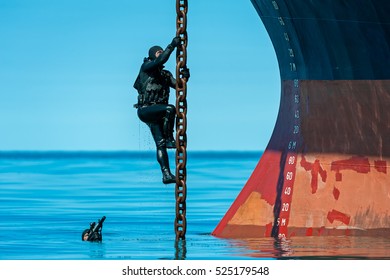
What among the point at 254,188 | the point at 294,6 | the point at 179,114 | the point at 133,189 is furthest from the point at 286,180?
the point at 133,189

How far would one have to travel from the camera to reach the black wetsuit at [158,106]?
20.3 metres

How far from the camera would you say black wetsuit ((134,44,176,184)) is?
2030 cm

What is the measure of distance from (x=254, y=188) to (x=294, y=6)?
121 inches

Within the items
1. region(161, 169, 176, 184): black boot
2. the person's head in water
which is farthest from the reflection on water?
the person's head in water

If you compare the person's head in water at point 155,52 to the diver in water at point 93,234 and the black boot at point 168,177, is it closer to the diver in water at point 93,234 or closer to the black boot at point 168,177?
the black boot at point 168,177

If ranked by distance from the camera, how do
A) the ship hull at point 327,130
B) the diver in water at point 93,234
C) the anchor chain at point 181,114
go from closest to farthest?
the anchor chain at point 181,114 → the diver in water at point 93,234 → the ship hull at point 327,130

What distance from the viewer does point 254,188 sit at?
26.1 m

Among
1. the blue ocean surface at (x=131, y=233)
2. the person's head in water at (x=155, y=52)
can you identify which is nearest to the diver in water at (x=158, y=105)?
the person's head in water at (x=155, y=52)

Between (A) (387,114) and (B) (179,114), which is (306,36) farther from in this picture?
(B) (179,114)

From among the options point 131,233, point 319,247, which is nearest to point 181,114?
point 319,247

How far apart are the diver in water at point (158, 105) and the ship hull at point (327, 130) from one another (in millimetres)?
Answer: 4567

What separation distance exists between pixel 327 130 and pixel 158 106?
5.13 meters

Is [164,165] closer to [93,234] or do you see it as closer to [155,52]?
[155,52]

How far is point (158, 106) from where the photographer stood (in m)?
20.3
